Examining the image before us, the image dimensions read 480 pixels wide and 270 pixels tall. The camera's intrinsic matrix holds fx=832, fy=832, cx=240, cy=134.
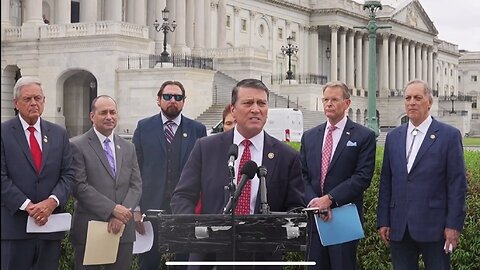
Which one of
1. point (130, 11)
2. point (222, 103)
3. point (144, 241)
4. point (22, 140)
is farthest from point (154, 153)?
point (130, 11)

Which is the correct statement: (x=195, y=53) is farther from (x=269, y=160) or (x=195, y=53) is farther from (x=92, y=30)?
(x=269, y=160)

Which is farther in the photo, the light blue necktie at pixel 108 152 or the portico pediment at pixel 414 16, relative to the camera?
the portico pediment at pixel 414 16

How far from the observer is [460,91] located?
516ft

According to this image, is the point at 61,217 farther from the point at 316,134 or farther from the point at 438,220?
the point at 438,220

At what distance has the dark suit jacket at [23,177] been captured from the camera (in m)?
7.90

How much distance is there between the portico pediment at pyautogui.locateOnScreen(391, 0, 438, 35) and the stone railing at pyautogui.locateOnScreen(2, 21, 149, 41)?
194 ft

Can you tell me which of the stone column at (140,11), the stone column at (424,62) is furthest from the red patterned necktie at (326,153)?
the stone column at (424,62)

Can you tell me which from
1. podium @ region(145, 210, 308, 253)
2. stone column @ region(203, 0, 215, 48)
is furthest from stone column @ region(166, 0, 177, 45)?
podium @ region(145, 210, 308, 253)

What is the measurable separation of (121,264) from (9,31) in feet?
147

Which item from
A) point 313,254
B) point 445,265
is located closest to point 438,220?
point 445,265

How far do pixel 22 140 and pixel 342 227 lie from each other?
328cm

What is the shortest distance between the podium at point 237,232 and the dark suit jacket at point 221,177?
3.33ft

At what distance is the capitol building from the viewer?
47.6 meters

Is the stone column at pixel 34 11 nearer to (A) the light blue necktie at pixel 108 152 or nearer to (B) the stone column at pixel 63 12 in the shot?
(B) the stone column at pixel 63 12
